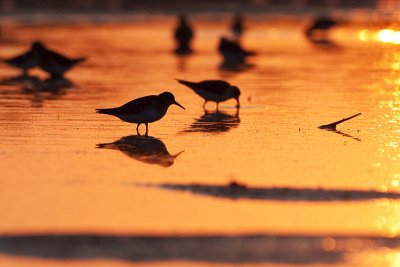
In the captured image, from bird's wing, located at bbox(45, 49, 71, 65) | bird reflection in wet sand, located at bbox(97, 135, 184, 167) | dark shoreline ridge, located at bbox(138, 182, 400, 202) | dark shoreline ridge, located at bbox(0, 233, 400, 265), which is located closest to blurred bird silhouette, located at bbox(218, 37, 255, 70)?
bird's wing, located at bbox(45, 49, 71, 65)

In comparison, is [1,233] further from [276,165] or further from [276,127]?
[276,127]

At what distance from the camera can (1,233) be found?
1029 centimetres

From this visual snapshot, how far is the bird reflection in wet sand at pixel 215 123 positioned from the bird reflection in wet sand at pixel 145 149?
132 cm

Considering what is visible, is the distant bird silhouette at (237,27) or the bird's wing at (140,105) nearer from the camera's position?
the bird's wing at (140,105)

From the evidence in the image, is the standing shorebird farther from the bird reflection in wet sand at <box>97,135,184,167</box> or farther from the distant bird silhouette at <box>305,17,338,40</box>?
the distant bird silhouette at <box>305,17,338,40</box>

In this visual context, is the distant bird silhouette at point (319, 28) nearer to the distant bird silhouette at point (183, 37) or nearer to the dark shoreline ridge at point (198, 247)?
the distant bird silhouette at point (183, 37)

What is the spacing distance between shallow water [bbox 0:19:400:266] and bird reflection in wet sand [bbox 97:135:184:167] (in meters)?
0.05

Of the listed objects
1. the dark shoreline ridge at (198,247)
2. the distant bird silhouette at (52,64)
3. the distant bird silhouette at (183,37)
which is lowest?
the dark shoreline ridge at (198,247)

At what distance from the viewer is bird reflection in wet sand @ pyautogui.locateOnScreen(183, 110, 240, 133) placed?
17.7 metres

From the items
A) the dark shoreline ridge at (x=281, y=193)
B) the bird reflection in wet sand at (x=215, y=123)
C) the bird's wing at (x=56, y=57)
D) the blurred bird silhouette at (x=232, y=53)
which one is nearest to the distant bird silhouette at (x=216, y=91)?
the bird reflection in wet sand at (x=215, y=123)

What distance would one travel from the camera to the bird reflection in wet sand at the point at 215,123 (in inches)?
698

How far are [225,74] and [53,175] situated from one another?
15.4 metres

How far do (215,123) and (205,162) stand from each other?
436cm

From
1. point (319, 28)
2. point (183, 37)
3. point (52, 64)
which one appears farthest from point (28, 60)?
point (319, 28)
